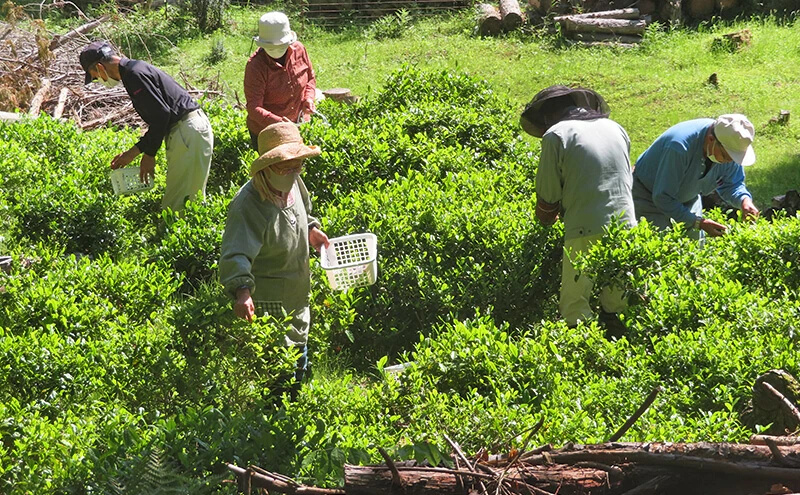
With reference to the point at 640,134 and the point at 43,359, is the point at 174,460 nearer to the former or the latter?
the point at 43,359

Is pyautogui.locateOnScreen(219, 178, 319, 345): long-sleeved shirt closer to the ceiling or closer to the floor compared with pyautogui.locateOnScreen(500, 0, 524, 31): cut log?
closer to the ceiling

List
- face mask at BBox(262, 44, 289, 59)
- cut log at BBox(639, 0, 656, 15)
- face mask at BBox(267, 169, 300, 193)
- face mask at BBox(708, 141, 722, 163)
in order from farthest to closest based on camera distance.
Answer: cut log at BBox(639, 0, 656, 15)
face mask at BBox(262, 44, 289, 59)
face mask at BBox(708, 141, 722, 163)
face mask at BBox(267, 169, 300, 193)

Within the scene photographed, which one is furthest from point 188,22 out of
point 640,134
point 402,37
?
point 640,134

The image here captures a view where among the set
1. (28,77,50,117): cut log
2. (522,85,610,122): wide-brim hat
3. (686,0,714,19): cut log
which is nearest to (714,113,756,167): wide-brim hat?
(522,85,610,122): wide-brim hat

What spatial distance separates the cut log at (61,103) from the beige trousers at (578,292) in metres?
7.49

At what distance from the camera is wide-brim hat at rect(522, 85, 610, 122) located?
237 inches

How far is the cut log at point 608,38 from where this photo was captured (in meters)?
14.4

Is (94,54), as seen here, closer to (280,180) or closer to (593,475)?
(280,180)

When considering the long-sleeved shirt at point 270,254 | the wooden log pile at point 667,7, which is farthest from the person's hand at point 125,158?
the wooden log pile at point 667,7

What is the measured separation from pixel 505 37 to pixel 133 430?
1233cm

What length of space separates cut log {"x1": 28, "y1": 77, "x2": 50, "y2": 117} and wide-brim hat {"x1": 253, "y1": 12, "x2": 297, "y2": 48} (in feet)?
16.1

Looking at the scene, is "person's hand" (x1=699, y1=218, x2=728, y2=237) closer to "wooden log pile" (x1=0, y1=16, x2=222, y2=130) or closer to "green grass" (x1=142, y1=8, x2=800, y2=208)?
"green grass" (x1=142, y1=8, x2=800, y2=208)

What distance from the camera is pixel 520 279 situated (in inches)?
259

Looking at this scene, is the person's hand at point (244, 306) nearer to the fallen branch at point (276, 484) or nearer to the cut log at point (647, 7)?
the fallen branch at point (276, 484)
